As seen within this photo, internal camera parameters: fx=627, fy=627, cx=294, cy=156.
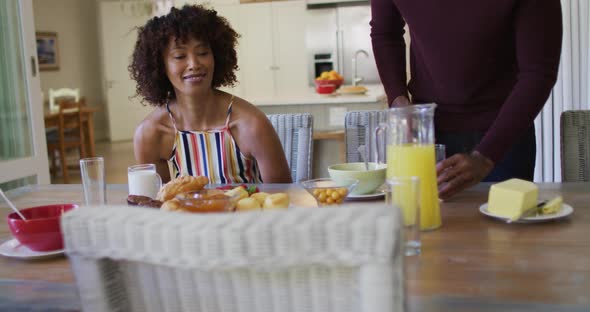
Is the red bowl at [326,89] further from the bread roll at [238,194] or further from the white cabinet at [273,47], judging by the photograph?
the white cabinet at [273,47]

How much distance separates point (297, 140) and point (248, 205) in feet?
2.81

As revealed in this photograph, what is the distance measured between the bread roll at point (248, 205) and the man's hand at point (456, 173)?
16.0 inches

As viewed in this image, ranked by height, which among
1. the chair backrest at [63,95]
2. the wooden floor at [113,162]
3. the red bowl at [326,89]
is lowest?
the wooden floor at [113,162]

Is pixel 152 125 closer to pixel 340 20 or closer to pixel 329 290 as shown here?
pixel 329 290

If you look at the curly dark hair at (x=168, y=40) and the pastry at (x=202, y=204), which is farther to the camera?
the curly dark hair at (x=168, y=40)

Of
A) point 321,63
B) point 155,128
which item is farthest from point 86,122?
point 155,128

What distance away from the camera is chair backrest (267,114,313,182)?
2.07 meters

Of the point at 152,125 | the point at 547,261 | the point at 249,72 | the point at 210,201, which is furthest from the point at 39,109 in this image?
the point at 249,72

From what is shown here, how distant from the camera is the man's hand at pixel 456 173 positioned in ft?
4.48

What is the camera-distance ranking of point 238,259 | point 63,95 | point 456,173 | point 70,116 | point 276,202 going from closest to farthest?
point 238,259 → point 276,202 → point 456,173 → point 70,116 → point 63,95

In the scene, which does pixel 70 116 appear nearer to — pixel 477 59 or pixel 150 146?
pixel 150 146

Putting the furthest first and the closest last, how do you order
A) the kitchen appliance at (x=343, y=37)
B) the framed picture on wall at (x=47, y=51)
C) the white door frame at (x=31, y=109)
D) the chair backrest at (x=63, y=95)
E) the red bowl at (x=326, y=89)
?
1. the framed picture on wall at (x=47, y=51)
2. the chair backrest at (x=63, y=95)
3. the kitchen appliance at (x=343, y=37)
4. the red bowl at (x=326, y=89)
5. the white door frame at (x=31, y=109)

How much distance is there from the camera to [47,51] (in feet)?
29.9

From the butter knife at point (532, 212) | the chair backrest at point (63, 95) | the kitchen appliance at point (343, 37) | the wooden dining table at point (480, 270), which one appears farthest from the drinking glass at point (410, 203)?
the chair backrest at point (63, 95)
